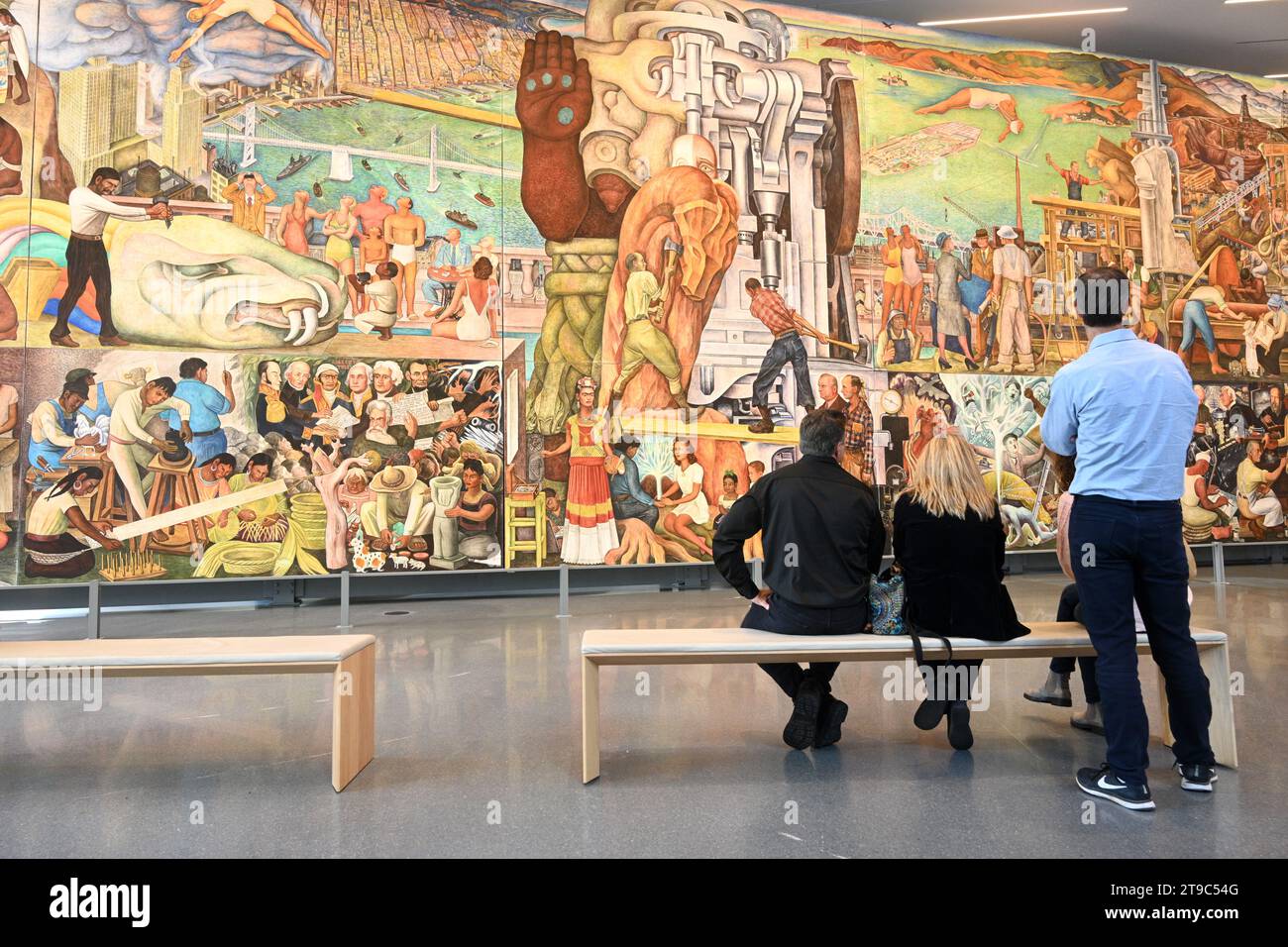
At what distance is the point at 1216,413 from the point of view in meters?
11.7

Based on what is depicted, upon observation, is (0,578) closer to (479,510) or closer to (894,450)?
(479,510)

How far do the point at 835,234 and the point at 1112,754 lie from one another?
877 cm

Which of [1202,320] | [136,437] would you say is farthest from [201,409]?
[1202,320]

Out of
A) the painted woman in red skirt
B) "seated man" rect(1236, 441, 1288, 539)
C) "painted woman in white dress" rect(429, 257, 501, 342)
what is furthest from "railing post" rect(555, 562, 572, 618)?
"seated man" rect(1236, 441, 1288, 539)

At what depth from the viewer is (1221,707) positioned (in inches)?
141

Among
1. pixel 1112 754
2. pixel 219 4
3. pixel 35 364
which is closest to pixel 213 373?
pixel 35 364

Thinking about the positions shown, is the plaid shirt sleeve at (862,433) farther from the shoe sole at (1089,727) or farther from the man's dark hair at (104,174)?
the man's dark hair at (104,174)

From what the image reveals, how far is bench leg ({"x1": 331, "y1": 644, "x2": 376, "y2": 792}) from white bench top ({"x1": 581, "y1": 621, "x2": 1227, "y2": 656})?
0.98 meters

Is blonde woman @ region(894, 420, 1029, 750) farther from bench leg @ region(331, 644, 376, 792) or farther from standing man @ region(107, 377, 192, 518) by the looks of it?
standing man @ region(107, 377, 192, 518)

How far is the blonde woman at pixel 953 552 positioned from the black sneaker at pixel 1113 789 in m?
0.61

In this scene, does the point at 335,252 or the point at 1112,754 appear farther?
the point at 335,252

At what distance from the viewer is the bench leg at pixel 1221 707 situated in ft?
11.7

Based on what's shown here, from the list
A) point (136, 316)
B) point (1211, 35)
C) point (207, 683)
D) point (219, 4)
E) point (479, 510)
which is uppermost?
point (1211, 35)

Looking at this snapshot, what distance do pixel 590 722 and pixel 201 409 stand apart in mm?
6999
